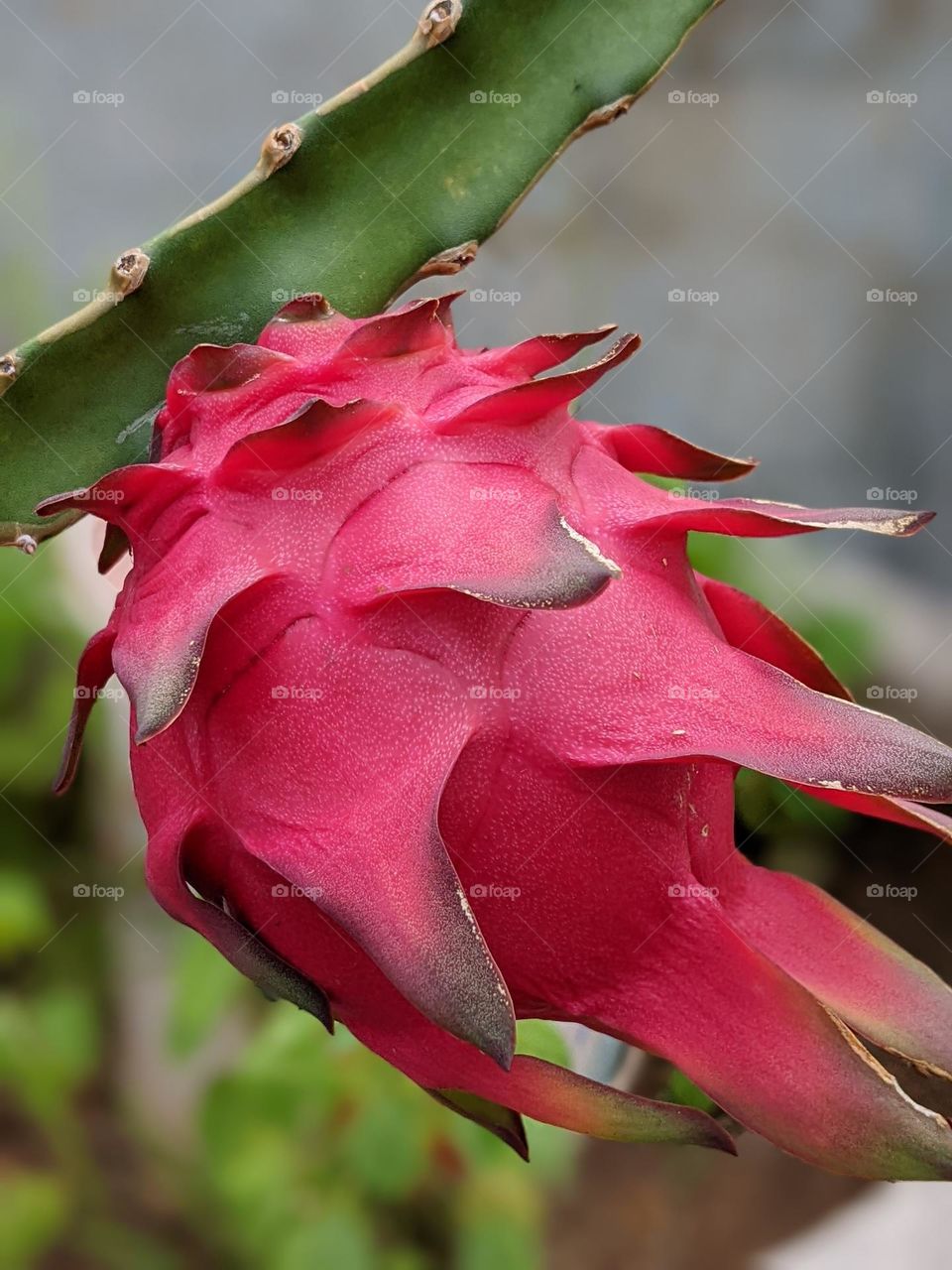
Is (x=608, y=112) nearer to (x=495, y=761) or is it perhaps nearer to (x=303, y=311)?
(x=303, y=311)

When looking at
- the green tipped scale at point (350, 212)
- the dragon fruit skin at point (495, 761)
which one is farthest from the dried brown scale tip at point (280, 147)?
the dragon fruit skin at point (495, 761)

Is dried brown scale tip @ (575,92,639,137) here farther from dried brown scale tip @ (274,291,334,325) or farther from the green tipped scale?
dried brown scale tip @ (274,291,334,325)

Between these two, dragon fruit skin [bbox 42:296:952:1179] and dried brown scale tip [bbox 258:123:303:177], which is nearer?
dragon fruit skin [bbox 42:296:952:1179]

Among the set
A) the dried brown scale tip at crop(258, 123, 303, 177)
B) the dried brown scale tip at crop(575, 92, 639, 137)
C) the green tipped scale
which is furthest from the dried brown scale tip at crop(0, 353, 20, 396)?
the dried brown scale tip at crop(575, 92, 639, 137)

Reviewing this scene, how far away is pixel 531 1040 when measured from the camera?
0.48 metres

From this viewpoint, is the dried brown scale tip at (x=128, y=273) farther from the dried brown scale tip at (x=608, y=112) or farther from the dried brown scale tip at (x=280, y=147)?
the dried brown scale tip at (x=608, y=112)

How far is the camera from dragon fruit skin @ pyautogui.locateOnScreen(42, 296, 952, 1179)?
30cm

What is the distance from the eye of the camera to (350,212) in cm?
46

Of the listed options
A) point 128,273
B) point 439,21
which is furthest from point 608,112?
point 128,273

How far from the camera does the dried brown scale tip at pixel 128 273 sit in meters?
0.41

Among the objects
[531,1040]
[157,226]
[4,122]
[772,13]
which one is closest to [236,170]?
[157,226]

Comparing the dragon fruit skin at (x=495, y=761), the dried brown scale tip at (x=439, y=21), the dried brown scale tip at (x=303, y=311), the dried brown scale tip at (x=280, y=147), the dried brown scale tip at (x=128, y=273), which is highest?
the dried brown scale tip at (x=128, y=273)

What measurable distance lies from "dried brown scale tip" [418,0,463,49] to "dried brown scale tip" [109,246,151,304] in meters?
0.13

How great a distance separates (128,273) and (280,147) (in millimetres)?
71
